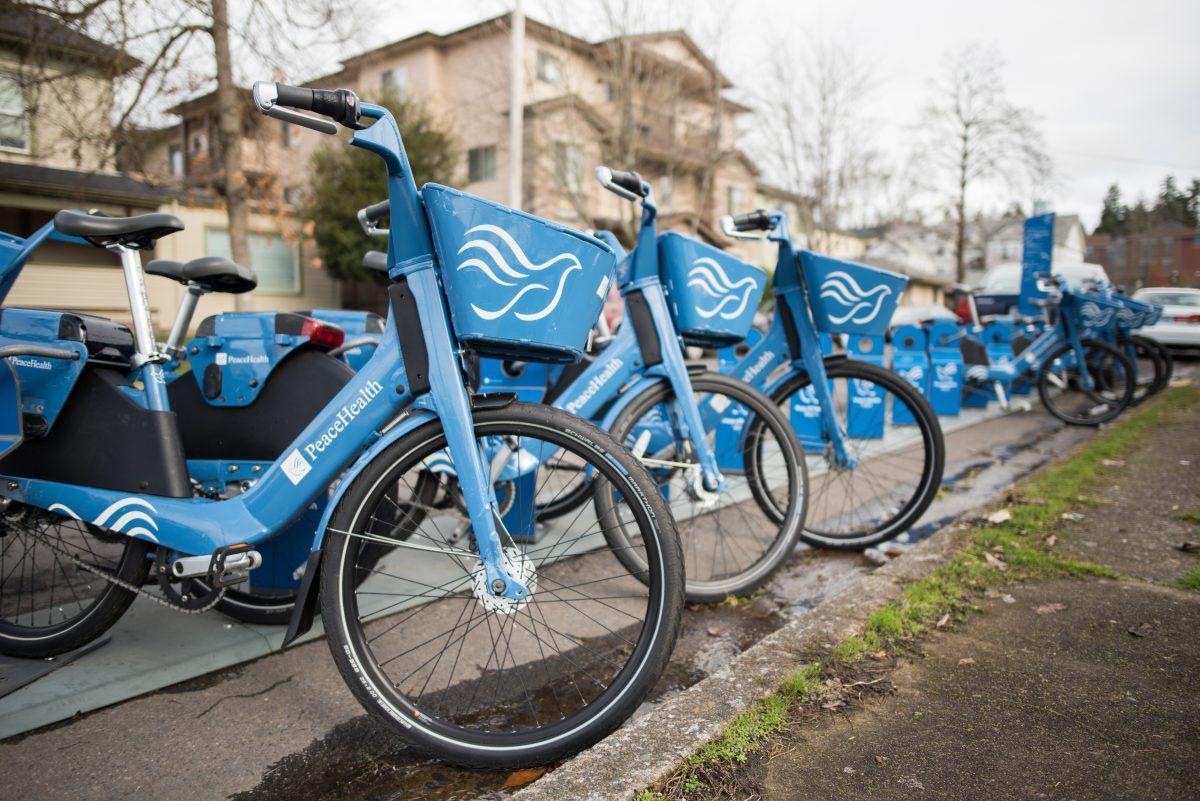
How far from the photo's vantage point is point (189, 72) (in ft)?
36.8

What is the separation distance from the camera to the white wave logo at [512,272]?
1.86 meters

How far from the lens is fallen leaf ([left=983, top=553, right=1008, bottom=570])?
10.1ft

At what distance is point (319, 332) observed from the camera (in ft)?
8.79

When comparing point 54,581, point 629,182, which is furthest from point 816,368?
point 54,581

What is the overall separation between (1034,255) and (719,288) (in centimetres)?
817

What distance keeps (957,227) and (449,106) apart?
26.1m

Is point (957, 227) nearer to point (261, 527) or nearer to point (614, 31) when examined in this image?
point (614, 31)

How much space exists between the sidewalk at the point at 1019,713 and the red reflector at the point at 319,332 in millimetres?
1914

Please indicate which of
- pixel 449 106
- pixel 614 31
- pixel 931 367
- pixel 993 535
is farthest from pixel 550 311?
pixel 449 106

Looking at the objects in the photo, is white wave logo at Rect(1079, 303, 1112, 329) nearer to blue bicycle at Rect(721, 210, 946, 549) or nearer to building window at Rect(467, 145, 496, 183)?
blue bicycle at Rect(721, 210, 946, 549)

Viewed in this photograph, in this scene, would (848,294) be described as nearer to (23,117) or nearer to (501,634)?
(501,634)

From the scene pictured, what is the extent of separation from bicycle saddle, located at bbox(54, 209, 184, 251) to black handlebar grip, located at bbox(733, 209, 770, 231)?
2.36m

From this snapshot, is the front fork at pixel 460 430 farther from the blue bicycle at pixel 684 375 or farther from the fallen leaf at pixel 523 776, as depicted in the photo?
→ the blue bicycle at pixel 684 375

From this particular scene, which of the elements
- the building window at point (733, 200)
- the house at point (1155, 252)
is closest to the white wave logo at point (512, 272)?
the building window at point (733, 200)
